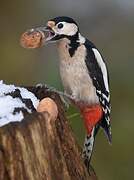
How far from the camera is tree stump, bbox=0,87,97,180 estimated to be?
3367 millimetres

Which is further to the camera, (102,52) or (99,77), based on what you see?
(102,52)

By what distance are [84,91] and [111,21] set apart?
457 cm

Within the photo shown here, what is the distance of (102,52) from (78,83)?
3.78 meters

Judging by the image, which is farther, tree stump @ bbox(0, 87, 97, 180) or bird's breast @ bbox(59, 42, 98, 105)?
bird's breast @ bbox(59, 42, 98, 105)

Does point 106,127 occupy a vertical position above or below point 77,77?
below

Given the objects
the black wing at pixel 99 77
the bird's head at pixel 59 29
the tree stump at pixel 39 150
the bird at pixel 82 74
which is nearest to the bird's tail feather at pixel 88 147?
the bird at pixel 82 74

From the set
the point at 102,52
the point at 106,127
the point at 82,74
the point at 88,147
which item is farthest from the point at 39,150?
the point at 102,52

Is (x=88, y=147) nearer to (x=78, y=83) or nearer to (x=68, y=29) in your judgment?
(x=78, y=83)

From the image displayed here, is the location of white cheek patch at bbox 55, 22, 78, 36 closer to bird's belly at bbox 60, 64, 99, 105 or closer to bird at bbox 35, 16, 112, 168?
bird at bbox 35, 16, 112, 168

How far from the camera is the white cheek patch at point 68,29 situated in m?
Answer: 4.81

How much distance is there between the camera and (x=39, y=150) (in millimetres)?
3535

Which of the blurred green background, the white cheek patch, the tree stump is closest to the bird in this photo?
the white cheek patch

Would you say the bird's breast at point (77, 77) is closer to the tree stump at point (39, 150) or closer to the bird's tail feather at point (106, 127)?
the bird's tail feather at point (106, 127)

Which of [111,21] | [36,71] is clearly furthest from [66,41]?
[111,21]
